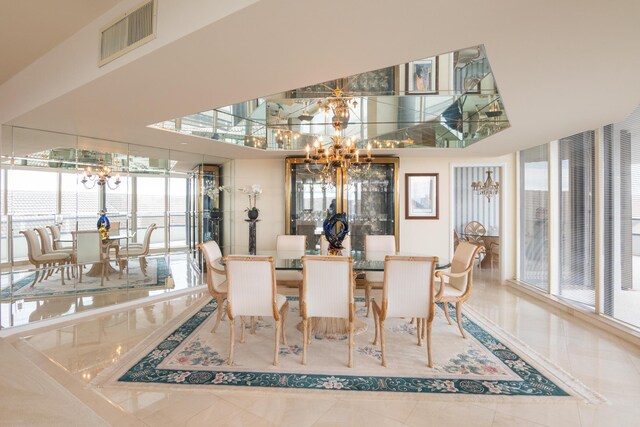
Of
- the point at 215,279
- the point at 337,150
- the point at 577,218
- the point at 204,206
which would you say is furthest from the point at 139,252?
the point at 577,218

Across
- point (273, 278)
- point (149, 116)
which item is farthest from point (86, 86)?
point (273, 278)

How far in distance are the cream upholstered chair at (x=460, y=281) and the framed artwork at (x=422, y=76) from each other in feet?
6.59

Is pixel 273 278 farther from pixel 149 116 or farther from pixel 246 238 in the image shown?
pixel 246 238

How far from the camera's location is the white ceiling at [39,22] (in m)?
2.03

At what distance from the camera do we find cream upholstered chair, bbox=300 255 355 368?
260cm

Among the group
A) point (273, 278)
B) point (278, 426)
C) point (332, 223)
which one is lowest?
point (278, 426)

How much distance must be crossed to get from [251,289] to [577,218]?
4231mm

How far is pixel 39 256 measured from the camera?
382 centimetres

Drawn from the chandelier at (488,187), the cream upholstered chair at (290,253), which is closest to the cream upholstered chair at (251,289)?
the cream upholstered chair at (290,253)

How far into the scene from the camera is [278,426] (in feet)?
6.25

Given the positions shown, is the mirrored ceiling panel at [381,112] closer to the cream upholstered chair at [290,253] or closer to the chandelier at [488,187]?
the cream upholstered chair at [290,253]

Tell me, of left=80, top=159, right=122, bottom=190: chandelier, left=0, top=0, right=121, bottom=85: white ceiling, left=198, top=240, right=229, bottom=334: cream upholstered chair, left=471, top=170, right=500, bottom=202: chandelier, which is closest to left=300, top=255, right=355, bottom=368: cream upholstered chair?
left=198, top=240, right=229, bottom=334: cream upholstered chair

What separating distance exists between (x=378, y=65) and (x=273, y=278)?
1.83 metres

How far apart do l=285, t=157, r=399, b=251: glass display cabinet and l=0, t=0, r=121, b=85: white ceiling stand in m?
3.46
